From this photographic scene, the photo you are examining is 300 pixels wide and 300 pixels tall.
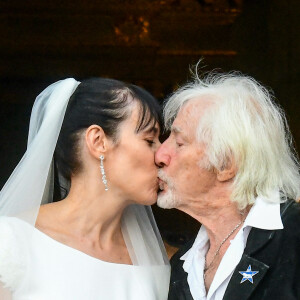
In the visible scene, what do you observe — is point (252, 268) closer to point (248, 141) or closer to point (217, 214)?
point (217, 214)

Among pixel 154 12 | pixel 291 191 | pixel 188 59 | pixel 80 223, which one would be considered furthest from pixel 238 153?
pixel 188 59

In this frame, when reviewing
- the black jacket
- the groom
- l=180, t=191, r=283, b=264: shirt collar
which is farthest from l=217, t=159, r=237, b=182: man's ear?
the black jacket

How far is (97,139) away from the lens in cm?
264

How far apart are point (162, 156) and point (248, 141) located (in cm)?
34

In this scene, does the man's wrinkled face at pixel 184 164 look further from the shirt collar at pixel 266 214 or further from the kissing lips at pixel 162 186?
the shirt collar at pixel 266 214

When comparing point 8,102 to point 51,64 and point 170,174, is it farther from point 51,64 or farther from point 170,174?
point 170,174

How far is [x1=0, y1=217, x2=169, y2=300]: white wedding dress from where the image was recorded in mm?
2410

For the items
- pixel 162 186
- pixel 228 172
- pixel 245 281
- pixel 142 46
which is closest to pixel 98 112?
pixel 162 186

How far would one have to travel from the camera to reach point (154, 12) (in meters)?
5.91

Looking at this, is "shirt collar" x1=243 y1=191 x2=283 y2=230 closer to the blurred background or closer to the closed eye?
the closed eye

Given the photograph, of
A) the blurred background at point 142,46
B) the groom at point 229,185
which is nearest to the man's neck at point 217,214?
the groom at point 229,185

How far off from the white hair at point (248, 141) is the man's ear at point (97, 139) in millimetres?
351

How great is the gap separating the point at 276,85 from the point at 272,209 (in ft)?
12.5

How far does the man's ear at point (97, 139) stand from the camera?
263cm
